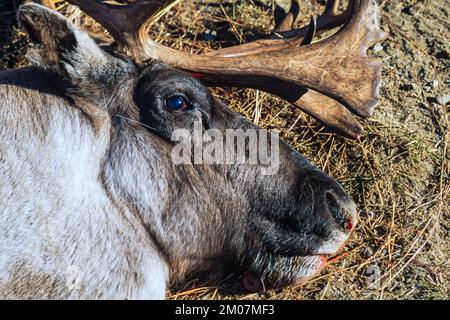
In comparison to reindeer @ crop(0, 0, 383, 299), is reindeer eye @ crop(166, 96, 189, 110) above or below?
above

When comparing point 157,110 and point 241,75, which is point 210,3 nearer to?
point 241,75

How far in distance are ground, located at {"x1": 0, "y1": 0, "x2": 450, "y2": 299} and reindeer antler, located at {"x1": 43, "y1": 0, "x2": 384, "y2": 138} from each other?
100cm

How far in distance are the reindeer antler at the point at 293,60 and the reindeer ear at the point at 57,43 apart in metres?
0.24

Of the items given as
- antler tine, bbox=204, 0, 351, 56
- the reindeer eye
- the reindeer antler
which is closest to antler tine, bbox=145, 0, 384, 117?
the reindeer antler

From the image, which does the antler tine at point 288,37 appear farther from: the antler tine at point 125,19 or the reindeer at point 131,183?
the antler tine at point 125,19

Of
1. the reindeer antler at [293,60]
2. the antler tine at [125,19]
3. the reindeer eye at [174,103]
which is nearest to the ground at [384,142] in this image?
the reindeer antler at [293,60]

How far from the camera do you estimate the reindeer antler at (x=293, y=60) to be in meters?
4.28

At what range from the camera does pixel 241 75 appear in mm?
4457

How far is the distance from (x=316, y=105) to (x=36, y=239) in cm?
183

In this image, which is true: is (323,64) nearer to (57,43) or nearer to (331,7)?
(331,7)

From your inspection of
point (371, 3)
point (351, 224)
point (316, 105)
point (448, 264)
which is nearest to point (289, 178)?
point (351, 224)

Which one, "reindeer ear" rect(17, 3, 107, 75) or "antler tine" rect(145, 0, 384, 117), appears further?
"antler tine" rect(145, 0, 384, 117)

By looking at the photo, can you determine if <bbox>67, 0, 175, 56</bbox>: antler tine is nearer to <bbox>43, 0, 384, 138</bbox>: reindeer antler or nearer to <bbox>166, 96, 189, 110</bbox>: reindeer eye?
<bbox>43, 0, 384, 138</bbox>: reindeer antler

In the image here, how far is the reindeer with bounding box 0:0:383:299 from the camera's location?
400 cm
